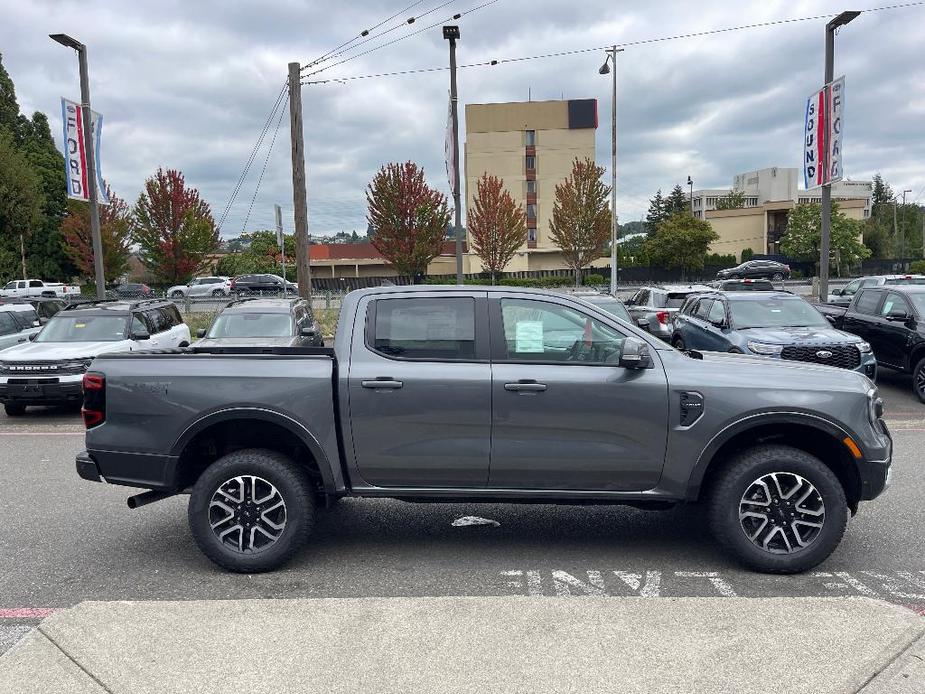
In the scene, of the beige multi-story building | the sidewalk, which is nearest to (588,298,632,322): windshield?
the sidewalk

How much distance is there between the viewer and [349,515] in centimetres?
611

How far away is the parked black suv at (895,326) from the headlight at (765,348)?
105 inches

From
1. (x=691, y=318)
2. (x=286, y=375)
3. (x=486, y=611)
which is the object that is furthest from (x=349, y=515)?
(x=691, y=318)

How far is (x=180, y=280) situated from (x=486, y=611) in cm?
3747

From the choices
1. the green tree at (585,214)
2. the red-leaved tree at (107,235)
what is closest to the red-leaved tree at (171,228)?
the red-leaved tree at (107,235)

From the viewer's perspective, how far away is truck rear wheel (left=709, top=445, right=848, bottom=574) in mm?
4586

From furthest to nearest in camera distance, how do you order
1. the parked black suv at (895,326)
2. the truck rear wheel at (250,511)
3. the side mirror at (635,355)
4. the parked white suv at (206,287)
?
the parked white suv at (206,287) < the parked black suv at (895,326) < the truck rear wheel at (250,511) < the side mirror at (635,355)

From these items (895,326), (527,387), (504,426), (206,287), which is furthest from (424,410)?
(206,287)

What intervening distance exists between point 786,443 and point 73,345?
34.3ft

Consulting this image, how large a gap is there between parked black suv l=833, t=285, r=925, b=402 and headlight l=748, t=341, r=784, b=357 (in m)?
2.67

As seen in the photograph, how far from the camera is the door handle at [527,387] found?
464 centimetres

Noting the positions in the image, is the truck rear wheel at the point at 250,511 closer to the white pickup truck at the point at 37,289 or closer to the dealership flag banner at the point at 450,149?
the dealership flag banner at the point at 450,149

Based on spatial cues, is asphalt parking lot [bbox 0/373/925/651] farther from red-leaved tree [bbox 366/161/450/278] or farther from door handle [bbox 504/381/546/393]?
red-leaved tree [bbox 366/161/450/278]

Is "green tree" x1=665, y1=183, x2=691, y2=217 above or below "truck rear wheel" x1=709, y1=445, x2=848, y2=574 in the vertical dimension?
above
